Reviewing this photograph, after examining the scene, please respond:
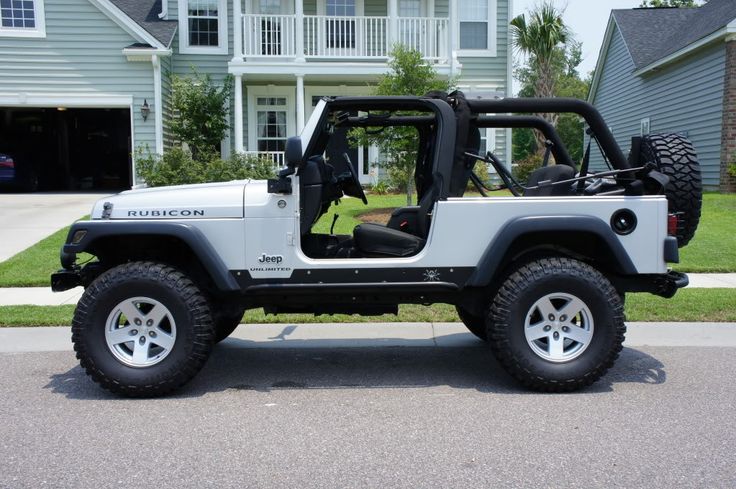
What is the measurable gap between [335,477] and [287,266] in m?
1.76

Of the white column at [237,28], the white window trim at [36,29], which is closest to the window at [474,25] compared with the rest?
the white column at [237,28]

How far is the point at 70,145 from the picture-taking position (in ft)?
89.0

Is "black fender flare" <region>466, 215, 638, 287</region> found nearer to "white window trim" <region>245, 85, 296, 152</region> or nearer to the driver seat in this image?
the driver seat

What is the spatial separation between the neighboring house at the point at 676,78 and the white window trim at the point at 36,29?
17.2 m

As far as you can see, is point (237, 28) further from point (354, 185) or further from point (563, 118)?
point (563, 118)

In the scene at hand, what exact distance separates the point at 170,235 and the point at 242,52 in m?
15.4

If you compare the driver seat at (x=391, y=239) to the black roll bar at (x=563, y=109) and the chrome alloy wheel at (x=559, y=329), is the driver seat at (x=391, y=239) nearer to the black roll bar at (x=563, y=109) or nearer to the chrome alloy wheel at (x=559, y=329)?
the black roll bar at (x=563, y=109)

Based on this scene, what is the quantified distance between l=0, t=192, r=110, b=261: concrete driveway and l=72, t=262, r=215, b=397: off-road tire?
6.52 metres

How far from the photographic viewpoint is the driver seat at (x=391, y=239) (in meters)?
5.20

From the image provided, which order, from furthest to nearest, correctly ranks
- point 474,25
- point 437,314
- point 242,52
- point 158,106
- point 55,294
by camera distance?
point 474,25, point 242,52, point 158,106, point 55,294, point 437,314

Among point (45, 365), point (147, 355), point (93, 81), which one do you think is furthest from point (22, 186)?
point (147, 355)

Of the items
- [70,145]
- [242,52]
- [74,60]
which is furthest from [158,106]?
[70,145]

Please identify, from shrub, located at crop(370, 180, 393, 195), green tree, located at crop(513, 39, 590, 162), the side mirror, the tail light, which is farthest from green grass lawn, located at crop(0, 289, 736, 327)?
green tree, located at crop(513, 39, 590, 162)

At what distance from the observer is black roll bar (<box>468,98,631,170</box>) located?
17.4ft
